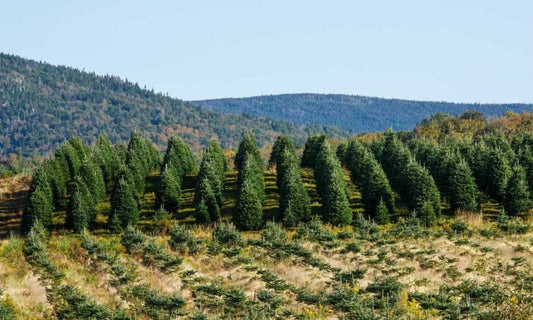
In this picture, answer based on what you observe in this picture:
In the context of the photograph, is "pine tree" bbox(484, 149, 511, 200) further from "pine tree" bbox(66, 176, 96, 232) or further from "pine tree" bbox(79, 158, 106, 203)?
"pine tree" bbox(79, 158, 106, 203)

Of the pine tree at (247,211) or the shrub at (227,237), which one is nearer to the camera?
the shrub at (227,237)

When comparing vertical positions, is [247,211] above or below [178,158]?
below

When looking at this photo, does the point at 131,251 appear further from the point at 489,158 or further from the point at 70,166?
the point at 70,166

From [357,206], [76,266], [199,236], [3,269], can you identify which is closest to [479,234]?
[357,206]

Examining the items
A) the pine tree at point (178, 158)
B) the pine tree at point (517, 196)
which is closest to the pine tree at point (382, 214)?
the pine tree at point (517, 196)

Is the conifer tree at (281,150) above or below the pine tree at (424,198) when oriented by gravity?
above

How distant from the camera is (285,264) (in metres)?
36.8

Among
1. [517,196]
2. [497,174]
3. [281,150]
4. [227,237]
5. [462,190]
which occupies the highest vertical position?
[281,150]

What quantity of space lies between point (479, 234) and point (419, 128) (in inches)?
4441

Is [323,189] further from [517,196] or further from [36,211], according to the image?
[36,211]

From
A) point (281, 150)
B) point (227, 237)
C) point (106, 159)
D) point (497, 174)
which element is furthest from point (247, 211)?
point (106, 159)

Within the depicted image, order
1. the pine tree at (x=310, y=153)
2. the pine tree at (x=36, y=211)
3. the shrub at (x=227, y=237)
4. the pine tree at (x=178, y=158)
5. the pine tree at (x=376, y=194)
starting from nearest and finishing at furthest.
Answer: the shrub at (x=227, y=237), the pine tree at (x=376, y=194), the pine tree at (x=36, y=211), the pine tree at (x=178, y=158), the pine tree at (x=310, y=153)

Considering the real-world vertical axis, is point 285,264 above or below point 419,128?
below

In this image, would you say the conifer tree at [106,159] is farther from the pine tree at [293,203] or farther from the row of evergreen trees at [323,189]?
the pine tree at [293,203]
